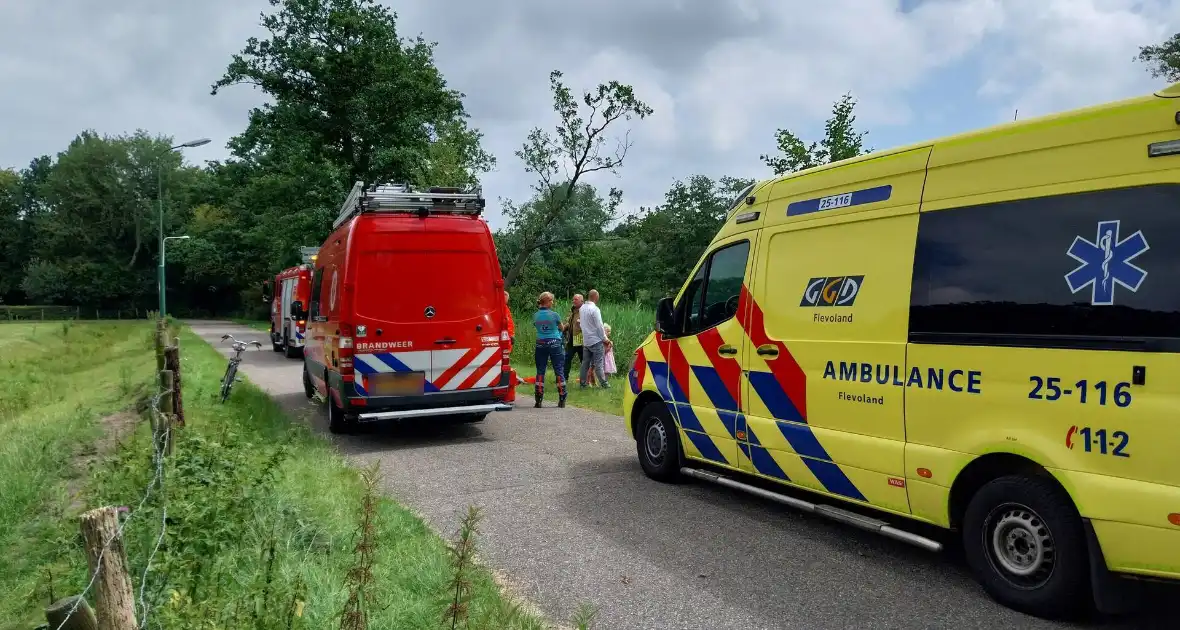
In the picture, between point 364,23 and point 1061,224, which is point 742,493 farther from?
point 364,23

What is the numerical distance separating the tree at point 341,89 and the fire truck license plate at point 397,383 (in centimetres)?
1961

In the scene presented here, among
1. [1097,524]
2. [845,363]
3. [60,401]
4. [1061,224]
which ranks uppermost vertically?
[1061,224]

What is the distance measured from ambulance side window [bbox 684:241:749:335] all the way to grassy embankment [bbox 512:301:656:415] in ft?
16.1

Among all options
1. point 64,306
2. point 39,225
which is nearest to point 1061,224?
point 64,306

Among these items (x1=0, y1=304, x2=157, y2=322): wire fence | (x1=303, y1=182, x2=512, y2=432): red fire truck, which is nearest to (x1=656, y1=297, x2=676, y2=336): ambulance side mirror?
(x1=303, y1=182, x2=512, y2=432): red fire truck

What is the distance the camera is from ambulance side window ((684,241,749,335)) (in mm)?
6203

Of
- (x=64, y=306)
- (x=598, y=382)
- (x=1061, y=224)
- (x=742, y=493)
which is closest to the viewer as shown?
(x=1061, y=224)

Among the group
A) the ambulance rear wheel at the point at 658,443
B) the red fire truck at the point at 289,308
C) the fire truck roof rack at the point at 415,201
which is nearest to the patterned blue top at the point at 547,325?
the fire truck roof rack at the point at 415,201

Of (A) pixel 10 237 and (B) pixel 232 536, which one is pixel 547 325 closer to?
(B) pixel 232 536

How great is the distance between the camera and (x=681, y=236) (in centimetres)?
4388

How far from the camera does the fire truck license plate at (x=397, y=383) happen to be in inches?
350

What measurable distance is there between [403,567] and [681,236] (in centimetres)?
4024

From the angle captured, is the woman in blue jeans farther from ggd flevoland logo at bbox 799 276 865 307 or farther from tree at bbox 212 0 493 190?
tree at bbox 212 0 493 190

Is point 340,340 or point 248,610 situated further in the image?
point 340,340
